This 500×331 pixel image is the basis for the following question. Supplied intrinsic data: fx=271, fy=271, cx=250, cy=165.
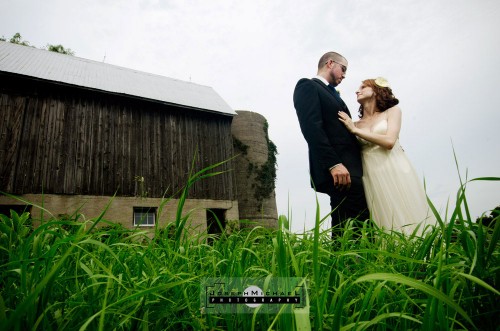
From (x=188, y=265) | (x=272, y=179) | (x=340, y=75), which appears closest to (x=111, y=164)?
(x=272, y=179)

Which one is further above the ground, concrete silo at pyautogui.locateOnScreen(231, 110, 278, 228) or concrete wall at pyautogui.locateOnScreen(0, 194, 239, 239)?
concrete silo at pyautogui.locateOnScreen(231, 110, 278, 228)

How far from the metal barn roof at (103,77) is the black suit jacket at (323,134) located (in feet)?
29.1

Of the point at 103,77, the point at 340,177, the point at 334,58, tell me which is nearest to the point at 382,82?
the point at 334,58

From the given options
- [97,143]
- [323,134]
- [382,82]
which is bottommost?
[323,134]

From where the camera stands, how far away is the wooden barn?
8.23 meters

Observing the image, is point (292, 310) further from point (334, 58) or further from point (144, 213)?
point (144, 213)

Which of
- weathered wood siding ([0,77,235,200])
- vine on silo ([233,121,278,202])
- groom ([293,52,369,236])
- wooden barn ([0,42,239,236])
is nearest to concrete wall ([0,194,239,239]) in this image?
wooden barn ([0,42,239,236])

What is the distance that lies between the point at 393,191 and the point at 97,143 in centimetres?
946

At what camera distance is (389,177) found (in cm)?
256

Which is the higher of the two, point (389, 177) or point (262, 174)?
point (262, 174)

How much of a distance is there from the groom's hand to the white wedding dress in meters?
0.31

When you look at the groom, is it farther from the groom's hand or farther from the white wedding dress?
the white wedding dress

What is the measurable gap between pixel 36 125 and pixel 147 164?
3491mm

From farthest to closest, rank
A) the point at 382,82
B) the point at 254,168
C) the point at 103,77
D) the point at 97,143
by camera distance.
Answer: the point at 254,168
the point at 103,77
the point at 97,143
the point at 382,82
